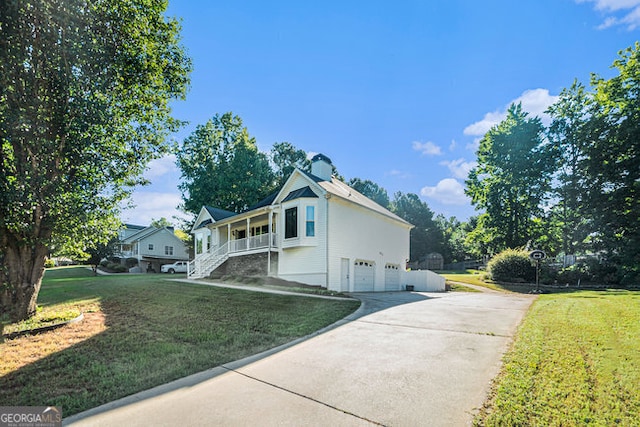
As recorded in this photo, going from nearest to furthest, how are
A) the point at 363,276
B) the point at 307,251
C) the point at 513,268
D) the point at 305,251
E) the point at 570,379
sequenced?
the point at 570,379, the point at 307,251, the point at 305,251, the point at 363,276, the point at 513,268

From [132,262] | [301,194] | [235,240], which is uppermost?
[301,194]

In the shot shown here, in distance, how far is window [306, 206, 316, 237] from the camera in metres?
17.9

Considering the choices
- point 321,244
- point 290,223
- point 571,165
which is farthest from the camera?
point 571,165

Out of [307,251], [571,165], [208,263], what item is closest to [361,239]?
[307,251]

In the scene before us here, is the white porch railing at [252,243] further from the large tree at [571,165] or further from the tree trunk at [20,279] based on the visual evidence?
the large tree at [571,165]

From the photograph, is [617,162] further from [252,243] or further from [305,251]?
[252,243]

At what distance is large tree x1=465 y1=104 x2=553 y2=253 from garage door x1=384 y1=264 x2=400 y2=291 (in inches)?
597

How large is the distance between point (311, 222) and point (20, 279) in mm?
12366

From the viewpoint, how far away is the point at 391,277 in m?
22.6

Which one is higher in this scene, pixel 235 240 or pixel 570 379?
pixel 235 240

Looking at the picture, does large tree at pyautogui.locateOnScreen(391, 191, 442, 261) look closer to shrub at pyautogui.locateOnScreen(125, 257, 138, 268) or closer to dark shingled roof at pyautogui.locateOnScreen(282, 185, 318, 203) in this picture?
dark shingled roof at pyautogui.locateOnScreen(282, 185, 318, 203)

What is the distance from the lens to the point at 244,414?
3492 mm

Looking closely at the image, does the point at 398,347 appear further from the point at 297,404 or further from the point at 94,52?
the point at 94,52

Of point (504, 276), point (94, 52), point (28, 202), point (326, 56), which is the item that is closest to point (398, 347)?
point (28, 202)
